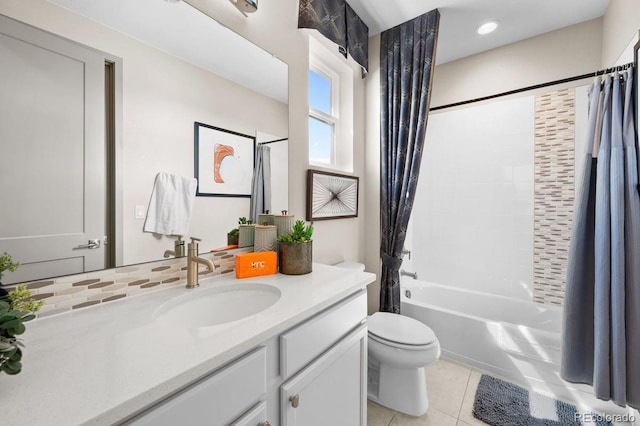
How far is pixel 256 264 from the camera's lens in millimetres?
1257

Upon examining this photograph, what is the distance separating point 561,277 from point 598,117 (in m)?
1.39

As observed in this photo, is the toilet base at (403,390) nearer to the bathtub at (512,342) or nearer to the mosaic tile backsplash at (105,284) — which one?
the bathtub at (512,342)

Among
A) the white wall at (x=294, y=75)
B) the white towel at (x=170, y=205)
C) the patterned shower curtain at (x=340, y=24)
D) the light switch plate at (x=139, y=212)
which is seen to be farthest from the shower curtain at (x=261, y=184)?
the patterned shower curtain at (x=340, y=24)

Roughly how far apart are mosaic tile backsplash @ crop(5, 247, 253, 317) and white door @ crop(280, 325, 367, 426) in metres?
0.59

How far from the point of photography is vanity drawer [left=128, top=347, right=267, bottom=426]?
542 millimetres

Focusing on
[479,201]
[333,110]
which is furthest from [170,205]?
[479,201]

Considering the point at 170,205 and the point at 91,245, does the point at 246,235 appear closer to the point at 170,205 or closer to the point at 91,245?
the point at 170,205

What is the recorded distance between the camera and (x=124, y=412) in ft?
1.52

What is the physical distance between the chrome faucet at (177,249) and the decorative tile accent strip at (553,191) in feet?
9.01

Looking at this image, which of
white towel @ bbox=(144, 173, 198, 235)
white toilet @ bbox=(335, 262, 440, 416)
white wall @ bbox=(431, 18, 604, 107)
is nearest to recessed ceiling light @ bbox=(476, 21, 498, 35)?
white wall @ bbox=(431, 18, 604, 107)

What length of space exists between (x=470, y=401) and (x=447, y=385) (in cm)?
17

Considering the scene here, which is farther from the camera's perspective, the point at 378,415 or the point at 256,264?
the point at 378,415

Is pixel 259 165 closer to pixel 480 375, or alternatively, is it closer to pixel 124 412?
pixel 124 412

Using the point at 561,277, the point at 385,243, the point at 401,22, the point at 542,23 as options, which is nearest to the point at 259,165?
the point at 385,243
